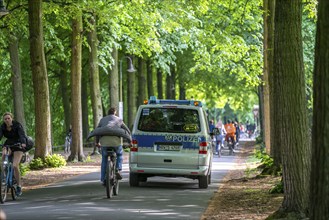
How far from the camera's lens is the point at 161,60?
38469mm

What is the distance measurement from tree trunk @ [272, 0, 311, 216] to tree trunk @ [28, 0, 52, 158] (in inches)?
513

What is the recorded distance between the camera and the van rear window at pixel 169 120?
17.9 metres

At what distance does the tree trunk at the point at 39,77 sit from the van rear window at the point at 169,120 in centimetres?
701

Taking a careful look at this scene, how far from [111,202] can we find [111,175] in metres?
1.04

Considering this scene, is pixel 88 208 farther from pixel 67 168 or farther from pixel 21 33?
pixel 21 33

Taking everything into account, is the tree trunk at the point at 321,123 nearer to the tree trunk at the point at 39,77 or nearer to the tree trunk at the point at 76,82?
the tree trunk at the point at 39,77

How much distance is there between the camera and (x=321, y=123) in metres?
7.59

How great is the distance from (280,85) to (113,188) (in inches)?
194

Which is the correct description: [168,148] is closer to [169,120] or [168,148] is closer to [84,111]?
[169,120]

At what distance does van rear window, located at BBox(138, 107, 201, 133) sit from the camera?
706 inches

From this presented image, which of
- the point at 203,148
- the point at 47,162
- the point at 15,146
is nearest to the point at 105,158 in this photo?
the point at 15,146

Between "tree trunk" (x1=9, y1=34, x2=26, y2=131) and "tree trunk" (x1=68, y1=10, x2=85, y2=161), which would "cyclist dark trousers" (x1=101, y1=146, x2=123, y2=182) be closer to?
"tree trunk" (x1=68, y1=10, x2=85, y2=161)

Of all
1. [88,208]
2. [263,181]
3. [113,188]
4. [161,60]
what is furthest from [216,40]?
[88,208]

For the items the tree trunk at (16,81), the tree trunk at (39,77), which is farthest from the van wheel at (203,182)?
the tree trunk at (16,81)
